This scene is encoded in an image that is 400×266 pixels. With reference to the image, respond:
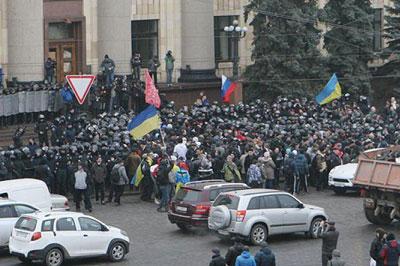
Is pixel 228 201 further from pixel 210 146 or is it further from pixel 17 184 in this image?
pixel 210 146

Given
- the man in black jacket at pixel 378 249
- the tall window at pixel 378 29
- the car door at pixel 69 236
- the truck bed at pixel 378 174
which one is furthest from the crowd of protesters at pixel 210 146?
the tall window at pixel 378 29

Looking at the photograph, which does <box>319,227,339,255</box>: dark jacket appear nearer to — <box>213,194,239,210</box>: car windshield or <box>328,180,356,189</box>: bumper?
<box>213,194,239,210</box>: car windshield

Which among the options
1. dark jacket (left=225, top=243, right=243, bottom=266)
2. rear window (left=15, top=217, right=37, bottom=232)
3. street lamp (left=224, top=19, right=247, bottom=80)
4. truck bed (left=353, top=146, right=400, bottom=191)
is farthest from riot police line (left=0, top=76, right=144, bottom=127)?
dark jacket (left=225, top=243, right=243, bottom=266)

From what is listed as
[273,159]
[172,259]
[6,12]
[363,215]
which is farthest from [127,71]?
[172,259]

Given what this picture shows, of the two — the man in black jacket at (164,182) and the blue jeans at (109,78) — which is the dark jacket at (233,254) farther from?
the blue jeans at (109,78)

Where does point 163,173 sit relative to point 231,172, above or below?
above

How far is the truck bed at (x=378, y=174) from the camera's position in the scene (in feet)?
106

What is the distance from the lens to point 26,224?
28.1 m

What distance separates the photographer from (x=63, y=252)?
28.2 metres

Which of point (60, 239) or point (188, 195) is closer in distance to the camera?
point (60, 239)

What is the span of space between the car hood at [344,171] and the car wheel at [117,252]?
11.7m

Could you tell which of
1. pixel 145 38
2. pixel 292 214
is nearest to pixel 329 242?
pixel 292 214

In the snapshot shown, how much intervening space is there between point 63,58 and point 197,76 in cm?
585

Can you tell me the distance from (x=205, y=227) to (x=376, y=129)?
13.6 metres
